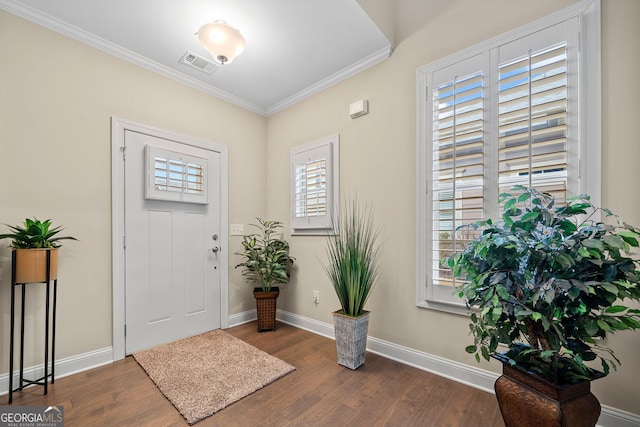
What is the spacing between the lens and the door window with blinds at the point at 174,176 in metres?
2.54

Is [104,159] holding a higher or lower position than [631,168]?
higher

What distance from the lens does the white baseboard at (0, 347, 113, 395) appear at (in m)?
1.86

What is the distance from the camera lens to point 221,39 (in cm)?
201

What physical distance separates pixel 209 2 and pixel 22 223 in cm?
203

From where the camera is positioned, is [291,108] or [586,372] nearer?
[586,372]

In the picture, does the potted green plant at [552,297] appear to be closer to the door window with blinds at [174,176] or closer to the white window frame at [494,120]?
the white window frame at [494,120]

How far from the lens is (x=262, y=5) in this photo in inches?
78.2

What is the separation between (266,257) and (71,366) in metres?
1.75

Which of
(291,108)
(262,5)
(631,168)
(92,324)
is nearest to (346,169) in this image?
(291,108)

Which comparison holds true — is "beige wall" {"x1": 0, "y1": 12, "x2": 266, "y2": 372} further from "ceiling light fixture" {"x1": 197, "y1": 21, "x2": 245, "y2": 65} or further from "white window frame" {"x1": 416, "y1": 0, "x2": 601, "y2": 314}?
"white window frame" {"x1": 416, "y1": 0, "x2": 601, "y2": 314}

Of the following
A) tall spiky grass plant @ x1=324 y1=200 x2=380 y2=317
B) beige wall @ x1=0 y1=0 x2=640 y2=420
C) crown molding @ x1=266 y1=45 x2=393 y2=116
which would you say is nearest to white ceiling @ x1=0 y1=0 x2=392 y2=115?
crown molding @ x1=266 y1=45 x2=393 y2=116

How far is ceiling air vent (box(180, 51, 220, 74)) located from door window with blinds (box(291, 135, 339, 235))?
1.15 m

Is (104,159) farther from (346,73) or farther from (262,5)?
(346,73)

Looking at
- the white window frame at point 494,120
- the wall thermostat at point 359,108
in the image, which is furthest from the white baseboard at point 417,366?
the wall thermostat at point 359,108
